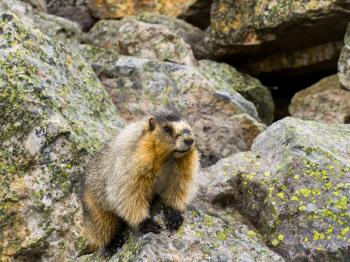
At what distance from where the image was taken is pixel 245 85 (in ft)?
41.0

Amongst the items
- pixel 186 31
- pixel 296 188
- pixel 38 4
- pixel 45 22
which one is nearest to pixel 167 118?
pixel 296 188

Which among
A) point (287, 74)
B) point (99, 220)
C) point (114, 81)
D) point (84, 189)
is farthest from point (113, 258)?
point (287, 74)

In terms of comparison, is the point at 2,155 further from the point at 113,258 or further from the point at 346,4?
the point at 346,4

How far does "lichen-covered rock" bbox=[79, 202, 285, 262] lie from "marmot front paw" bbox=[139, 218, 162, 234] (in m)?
0.07

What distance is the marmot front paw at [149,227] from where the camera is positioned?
20.8ft

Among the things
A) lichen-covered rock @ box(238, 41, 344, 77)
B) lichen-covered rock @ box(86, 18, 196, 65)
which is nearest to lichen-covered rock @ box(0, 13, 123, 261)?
lichen-covered rock @ box(86, 18, 196, 65)

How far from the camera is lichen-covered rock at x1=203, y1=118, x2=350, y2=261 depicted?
21.0ft

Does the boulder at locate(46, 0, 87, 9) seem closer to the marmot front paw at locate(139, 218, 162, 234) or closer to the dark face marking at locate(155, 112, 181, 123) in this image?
the dark face marking at locate(155, 112, 181, 123)

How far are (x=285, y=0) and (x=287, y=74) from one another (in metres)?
2.26

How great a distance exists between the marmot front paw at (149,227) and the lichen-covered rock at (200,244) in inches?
2.6

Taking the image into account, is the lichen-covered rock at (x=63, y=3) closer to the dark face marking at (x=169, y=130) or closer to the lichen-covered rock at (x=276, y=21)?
the lichen-covered rock at (x=276, y=21)

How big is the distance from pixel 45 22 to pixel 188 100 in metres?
3.82

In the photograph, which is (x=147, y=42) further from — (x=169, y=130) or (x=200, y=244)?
(x=200, y=244)

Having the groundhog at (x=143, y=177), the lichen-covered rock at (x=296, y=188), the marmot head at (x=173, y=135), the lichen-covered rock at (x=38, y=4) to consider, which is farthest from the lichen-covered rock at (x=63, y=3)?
the marmot head at (x=173, y=135)
